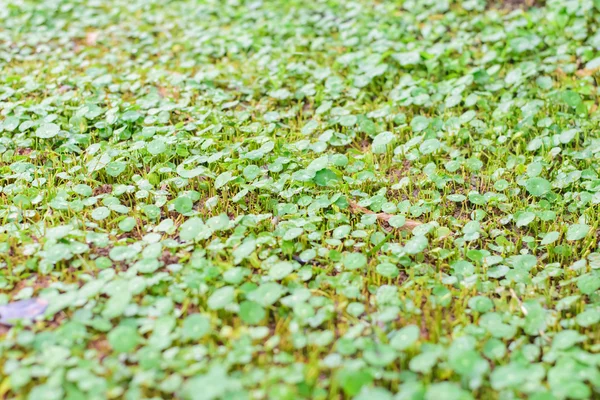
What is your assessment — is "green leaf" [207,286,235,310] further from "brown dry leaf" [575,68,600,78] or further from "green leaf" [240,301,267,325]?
"brown dry leaf" [575,68,600,78]

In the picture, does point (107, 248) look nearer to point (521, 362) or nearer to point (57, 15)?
point (521, 362)

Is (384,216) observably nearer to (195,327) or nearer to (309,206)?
(309,206)

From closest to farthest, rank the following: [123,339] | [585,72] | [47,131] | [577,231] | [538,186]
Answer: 1. [123,339]
2. [577,231]
3. [538,186]
4. [47,131]
5. [585,72]

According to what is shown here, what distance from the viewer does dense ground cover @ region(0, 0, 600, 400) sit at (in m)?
1.98

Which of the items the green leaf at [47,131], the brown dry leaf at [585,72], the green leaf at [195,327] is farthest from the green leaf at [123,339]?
the brown dry leaf at [585,72]

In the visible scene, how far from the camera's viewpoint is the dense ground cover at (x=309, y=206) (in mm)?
1982

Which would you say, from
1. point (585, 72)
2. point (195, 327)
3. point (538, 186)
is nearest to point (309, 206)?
point (195, 327)

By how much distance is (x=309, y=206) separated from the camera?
2801 mm

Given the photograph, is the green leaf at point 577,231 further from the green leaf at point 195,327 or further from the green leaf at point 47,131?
the green leaf at point 47,131

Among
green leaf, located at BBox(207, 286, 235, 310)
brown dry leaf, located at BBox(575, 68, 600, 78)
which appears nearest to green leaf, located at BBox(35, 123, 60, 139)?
green leaf, located at BBox(207, 286, 235, 310)

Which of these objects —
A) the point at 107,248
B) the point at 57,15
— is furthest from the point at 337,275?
the point at 57,15

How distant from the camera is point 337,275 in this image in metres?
2.44

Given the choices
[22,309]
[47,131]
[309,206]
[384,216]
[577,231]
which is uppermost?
[47,131]

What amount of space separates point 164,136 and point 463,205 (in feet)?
5.04
